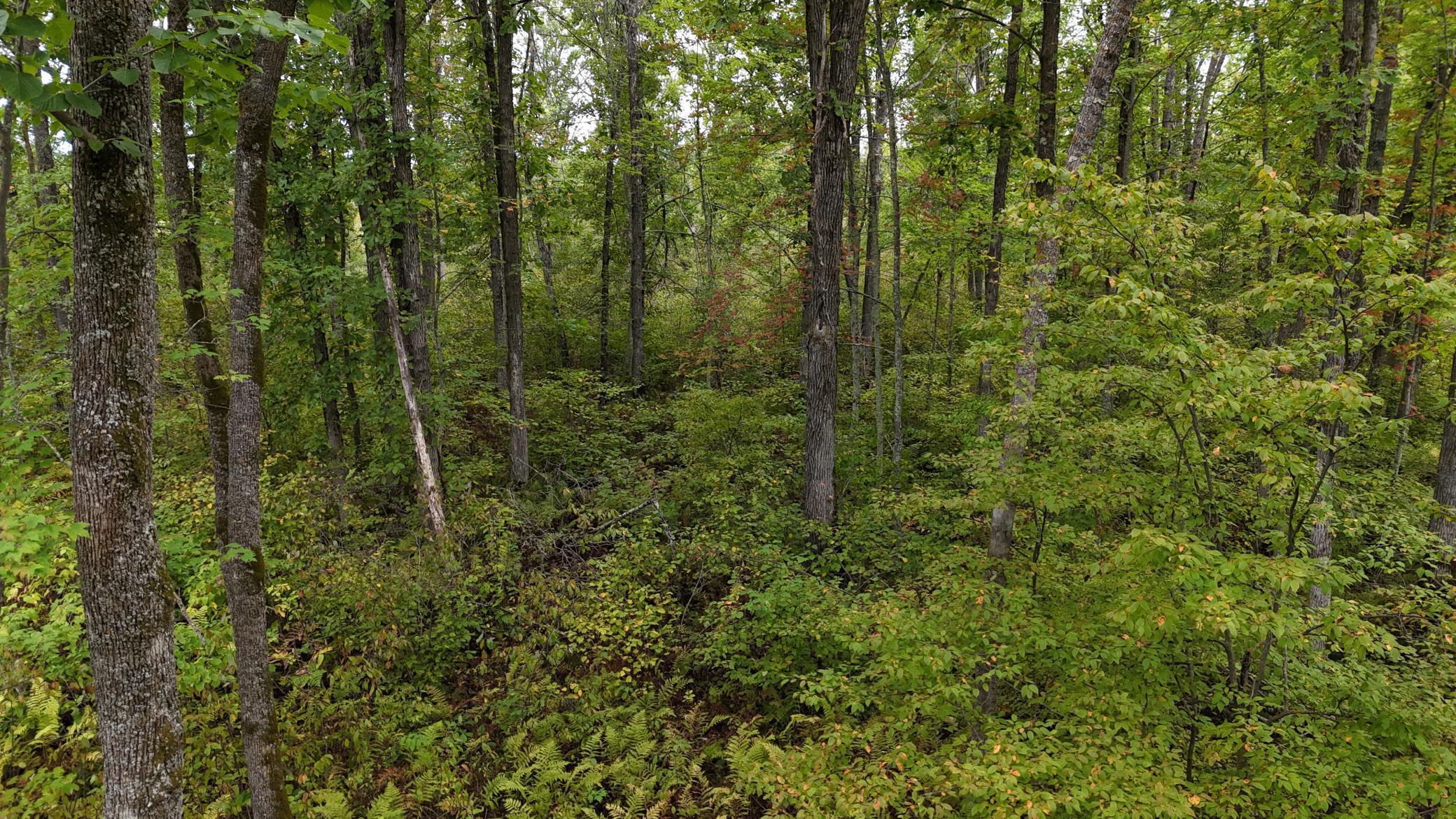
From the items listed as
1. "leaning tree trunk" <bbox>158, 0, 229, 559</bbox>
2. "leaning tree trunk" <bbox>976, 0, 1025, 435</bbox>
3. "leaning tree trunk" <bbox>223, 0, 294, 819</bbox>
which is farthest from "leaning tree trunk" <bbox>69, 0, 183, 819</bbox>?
"leaning tree trunk" <bbox>976, 0, 1025, 435</bbox>

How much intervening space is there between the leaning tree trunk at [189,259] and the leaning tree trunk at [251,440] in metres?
0.12

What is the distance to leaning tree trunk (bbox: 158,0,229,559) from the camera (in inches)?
166

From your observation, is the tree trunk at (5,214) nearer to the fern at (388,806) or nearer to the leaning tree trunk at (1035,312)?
the fern at (388,806)

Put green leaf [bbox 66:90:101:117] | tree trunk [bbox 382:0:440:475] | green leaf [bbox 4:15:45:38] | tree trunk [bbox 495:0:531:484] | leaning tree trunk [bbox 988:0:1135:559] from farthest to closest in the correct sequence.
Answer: tree trunk [bbox 495:0:531:484] < tree trunk [bbox 382:0:440:475] < leaning tree trunk [bbox 988:0:1135:559] < green leaf [bbox 66:90:101:117] < green leaf [bbox 4:15:45:38]

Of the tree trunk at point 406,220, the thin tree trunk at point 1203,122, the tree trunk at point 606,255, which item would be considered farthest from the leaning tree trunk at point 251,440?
the thin tree trunk at point 1203,122

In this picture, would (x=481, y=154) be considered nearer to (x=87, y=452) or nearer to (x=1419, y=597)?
(x=87, y=452)

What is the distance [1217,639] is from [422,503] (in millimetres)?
9745

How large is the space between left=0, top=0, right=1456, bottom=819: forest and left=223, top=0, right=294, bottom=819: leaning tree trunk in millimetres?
34

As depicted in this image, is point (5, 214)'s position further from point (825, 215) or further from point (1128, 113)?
point (1128, 113)

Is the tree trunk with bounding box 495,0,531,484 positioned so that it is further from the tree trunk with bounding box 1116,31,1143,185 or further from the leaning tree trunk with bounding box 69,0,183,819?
the tree trunk with bounding box 1116,31,1143,185

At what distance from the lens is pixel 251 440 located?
489 centimetres

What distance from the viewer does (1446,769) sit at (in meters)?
4.17

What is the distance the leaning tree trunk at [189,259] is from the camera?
4.22 meters

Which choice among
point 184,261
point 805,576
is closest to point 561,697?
point 805,576
